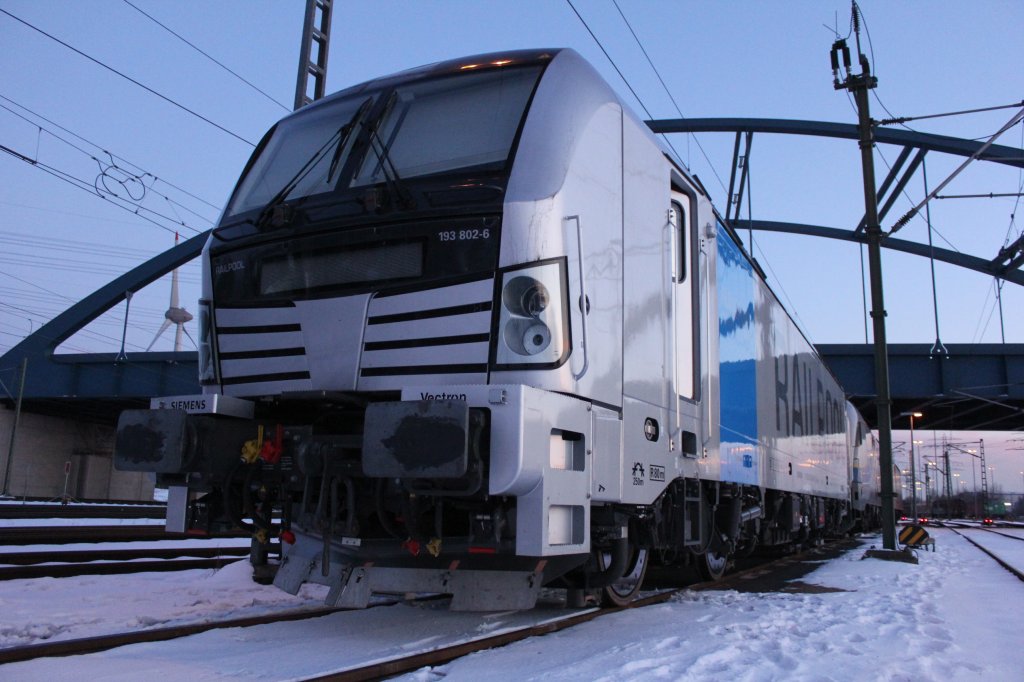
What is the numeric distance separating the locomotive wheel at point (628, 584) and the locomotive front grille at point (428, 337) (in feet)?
7.47

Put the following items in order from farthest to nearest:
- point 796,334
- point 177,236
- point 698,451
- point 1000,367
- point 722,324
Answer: point 1000,367 < point 177,236 < point 796,334 < point 722,324 < point 698,451

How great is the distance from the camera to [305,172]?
537 cm

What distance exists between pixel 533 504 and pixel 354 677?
114cm

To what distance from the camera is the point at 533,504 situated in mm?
4098

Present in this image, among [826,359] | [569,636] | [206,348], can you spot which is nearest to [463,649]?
[569,636]

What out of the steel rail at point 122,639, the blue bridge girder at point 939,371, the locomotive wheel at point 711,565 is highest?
the blue bridge girder at point 939,371

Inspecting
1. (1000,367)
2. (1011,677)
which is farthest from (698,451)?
(1000,367)

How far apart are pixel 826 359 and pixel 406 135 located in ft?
95.2

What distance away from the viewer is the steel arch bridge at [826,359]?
29391 mm

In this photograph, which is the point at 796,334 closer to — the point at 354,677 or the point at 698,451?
the point at 698,451

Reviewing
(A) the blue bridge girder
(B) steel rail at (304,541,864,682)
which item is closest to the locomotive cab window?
(B) steel rail at (304,541,864,682)

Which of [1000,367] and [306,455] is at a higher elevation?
[1000,367]

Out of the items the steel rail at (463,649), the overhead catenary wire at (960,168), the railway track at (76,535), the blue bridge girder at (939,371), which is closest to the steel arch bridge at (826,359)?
the blue bridge girder at (939,371)

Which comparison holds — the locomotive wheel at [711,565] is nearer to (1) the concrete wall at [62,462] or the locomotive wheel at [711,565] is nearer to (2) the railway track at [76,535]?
(2) the railway track at [76,535]
